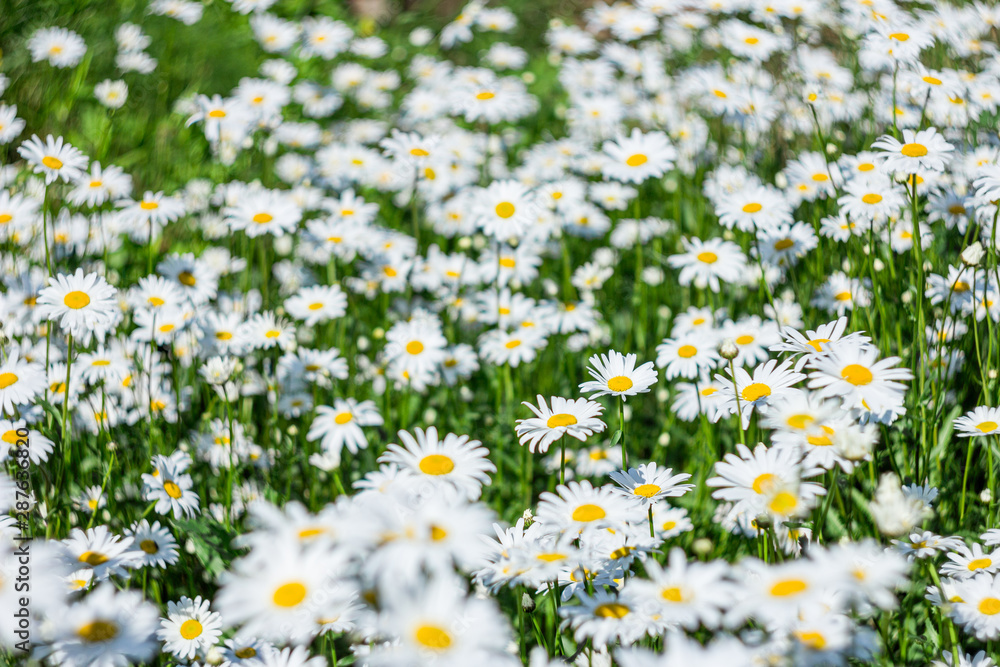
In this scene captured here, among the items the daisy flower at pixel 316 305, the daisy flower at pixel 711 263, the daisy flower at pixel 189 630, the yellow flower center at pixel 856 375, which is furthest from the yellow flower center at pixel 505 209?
the daisy flower at pixel 189 630

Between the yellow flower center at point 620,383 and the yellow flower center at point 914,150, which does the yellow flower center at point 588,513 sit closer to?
the yellow flower center at point 620,383

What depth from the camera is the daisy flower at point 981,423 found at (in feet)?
6.60

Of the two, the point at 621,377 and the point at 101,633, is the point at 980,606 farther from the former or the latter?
the point at 101,633

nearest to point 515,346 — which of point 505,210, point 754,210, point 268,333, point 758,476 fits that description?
point 505,210

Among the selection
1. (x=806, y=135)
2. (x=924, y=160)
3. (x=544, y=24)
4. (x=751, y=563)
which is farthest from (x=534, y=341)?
(x=544, y=24)

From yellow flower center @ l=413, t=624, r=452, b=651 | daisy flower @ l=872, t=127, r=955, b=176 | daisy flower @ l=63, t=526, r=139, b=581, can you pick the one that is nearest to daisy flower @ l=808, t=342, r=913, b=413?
daisy flower @ l=872, t=127, r=955, b=176

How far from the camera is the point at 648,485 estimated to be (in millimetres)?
1807

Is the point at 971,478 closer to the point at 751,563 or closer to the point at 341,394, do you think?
the point at 751,563

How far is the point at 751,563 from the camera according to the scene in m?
1.23

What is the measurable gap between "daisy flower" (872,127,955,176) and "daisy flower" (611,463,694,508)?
1.30m

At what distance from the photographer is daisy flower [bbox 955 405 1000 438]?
2.01 m

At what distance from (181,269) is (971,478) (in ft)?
10.5

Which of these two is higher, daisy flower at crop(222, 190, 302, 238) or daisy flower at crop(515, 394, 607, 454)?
daisy flower at crop(515, 394, 607, 454)

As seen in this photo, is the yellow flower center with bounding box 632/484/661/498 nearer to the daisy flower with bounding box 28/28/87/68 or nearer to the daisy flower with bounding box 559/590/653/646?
the daisy flower with bounding box 559/590/653/646
